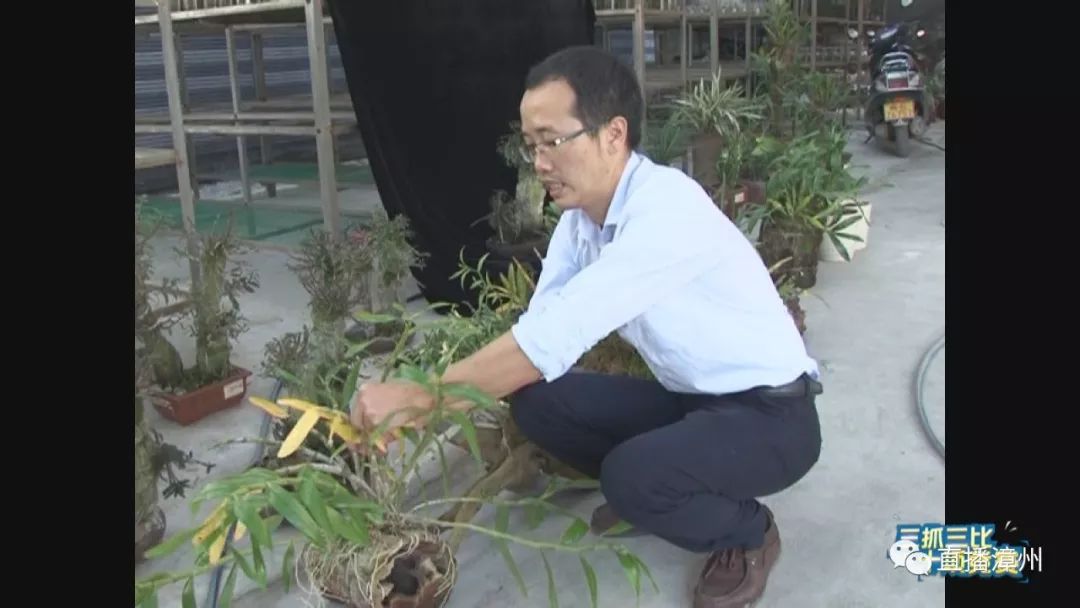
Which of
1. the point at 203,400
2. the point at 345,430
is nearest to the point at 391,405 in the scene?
the point at 345,430

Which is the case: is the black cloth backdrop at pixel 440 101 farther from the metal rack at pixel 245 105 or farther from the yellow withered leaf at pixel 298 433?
the yellow withered leaf at pixel 298 433

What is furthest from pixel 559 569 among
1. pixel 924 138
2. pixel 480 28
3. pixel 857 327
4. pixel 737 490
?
pixel 924 138

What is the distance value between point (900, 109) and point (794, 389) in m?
5.10

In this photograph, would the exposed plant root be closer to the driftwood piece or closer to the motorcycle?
the driftwood piece

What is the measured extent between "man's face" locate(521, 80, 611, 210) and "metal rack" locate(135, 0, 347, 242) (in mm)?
1622

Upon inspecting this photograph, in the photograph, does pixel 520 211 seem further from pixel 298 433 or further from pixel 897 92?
pixel 897 92

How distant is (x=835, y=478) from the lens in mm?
2086

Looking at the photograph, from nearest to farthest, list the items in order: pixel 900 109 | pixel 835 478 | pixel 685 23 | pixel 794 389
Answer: pixel 794 389, pixel 835 478, pixel 685 23, pixel 900 109

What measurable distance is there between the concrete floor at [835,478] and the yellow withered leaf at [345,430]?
332mm

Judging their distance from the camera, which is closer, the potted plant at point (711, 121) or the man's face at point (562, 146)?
the man's face at point (562, 146)

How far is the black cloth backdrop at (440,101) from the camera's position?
10.4 ft

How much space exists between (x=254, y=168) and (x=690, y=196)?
189 inches

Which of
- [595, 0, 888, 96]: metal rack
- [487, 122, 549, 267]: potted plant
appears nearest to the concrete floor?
[487, 122, 549, 267]: potted plant

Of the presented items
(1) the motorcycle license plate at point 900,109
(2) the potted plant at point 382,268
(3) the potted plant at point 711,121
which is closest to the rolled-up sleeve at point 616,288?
(2) the potted plant at point 382,268
